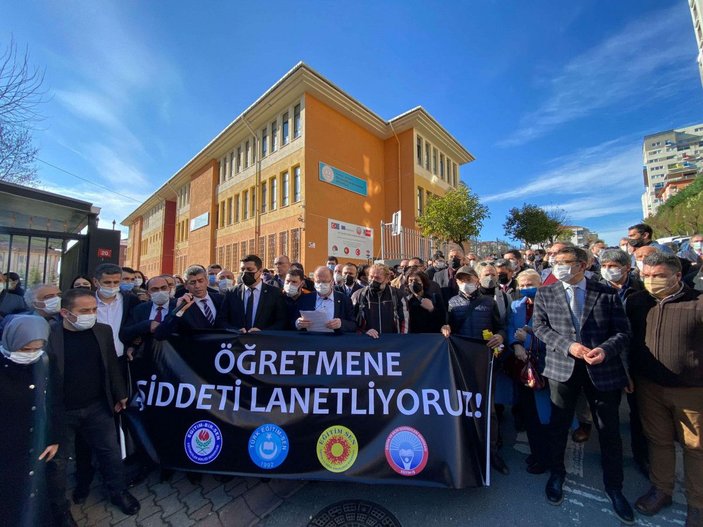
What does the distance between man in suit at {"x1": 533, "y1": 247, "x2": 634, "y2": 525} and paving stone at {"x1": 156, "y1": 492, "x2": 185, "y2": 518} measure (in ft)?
9.92

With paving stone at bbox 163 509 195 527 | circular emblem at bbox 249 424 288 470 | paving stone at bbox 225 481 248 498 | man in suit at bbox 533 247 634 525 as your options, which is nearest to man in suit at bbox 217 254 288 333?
circular emblem at bbox 249 424 288 470

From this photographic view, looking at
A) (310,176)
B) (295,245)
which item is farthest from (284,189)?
(295,245)

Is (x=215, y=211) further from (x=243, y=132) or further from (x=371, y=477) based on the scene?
(x=371, y=477)

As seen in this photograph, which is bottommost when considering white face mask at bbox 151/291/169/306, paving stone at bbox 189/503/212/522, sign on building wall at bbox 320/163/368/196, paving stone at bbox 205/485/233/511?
paving stone at bbox 189/503/212/522

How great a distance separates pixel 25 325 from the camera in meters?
2.08

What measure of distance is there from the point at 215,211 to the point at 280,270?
24.9 meters

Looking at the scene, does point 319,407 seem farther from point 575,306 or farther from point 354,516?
point 575,306

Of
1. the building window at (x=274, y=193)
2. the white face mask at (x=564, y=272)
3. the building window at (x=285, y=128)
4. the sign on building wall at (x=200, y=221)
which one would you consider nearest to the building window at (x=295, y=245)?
the building window at (x=274, y=193)

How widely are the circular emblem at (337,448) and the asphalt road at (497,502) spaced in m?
0.28

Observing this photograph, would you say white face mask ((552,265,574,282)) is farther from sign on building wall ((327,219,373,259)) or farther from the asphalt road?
sign on building wall ((327,219,373,259))

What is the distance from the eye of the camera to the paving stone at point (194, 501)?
257 cm

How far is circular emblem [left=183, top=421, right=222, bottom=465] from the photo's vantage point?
2.74 meters

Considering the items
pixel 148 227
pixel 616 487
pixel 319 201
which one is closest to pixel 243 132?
pixel 319 201

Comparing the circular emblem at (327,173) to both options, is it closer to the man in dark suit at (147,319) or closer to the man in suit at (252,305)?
the man in suit at (252,305)
